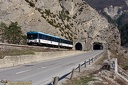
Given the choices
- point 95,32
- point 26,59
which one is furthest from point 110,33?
point 26,59

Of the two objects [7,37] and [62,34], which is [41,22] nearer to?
[62,34]

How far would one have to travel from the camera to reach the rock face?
85250 millimetres

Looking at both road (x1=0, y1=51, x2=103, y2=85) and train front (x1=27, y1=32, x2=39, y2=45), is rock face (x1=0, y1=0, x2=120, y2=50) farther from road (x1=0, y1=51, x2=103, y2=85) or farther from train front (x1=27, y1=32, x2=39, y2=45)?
road (x1=0, y1=51, x2=103, y2=85)

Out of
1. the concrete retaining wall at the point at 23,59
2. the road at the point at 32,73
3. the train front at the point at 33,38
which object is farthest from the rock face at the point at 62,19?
the road at the point at 32,73

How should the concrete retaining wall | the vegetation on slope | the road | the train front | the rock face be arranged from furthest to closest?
the rock face < the vegetation on slope < the train front < the concrete retaining wall < the road

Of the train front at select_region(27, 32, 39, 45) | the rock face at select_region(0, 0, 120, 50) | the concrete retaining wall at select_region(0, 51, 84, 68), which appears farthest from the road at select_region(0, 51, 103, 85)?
the rock face at select_region(0, 0, 120, 50)

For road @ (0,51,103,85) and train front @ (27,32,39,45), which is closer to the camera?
road @ (0,51,103,85)

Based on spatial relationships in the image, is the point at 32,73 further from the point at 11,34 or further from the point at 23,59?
the point at 11,34

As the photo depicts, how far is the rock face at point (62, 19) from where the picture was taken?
85.2 meters

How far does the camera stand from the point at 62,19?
119 metres

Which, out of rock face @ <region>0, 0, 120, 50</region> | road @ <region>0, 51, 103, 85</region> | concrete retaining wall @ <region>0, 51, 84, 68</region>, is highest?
rock face @ <region>0, 0, 120, 50</region>

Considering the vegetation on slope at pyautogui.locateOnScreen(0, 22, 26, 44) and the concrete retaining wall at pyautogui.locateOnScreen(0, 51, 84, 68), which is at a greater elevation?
the vegetation on slope at pyautogui.locateOnScreen(0, 22, 26, 44)

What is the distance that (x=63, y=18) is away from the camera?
4747 inches

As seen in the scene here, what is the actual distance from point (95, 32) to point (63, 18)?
78.9 feet
